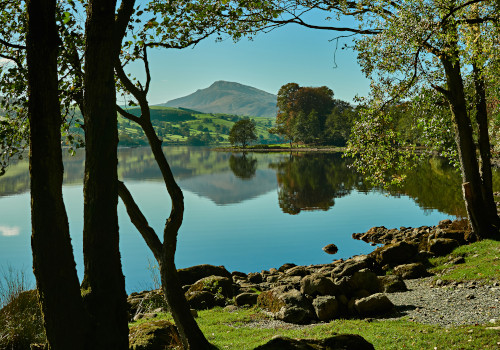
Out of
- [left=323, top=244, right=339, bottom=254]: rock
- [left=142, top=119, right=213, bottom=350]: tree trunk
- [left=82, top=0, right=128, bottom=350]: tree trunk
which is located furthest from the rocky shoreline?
[left=82, top=0, right=128, bottom=350]: tree trunk

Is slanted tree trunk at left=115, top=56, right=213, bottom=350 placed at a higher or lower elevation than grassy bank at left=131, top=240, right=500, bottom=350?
higher

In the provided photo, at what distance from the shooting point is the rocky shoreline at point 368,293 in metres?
11.7

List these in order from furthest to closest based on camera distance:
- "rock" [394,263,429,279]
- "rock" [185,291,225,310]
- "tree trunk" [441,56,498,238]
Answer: "tree trunk" [441,56,498,238] → "rock" [394,263,429,279] → "rock" [185,291,225,310]

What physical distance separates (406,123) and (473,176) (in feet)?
270

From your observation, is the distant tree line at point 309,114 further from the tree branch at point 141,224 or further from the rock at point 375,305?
the tree branch at point 141,224

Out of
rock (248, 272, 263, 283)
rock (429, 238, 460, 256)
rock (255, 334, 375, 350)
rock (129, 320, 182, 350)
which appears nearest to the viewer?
rock (255, 334, 375, 350)

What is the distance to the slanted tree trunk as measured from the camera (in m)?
8.20

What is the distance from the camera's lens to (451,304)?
38.9 feet

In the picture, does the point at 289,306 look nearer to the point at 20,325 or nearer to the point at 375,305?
the point at 375,305

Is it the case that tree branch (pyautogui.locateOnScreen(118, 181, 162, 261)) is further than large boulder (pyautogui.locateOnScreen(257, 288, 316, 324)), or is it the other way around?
large boulder (pyautogui.locateOnScreen(257, 288, 316, 324))

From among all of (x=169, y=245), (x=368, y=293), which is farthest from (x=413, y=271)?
(x=169, y=245)

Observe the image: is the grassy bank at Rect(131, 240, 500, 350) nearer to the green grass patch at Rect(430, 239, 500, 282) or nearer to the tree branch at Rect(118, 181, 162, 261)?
the green grass patch at Rect(430, 239, 500, 282)

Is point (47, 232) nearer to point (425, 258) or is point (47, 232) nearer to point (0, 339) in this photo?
point (0, 339)

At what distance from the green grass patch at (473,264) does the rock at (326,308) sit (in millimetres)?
4402
